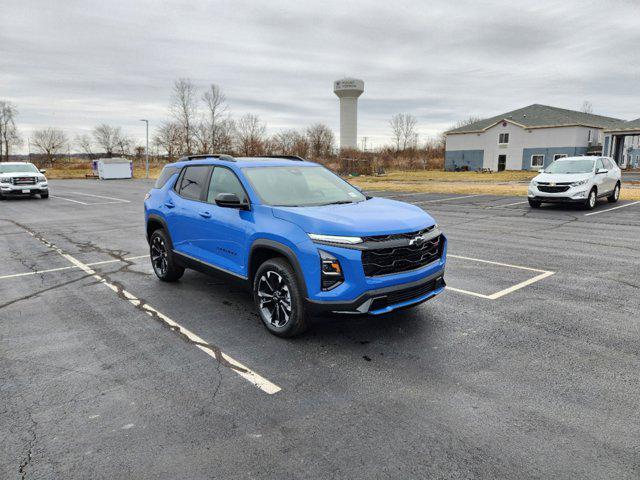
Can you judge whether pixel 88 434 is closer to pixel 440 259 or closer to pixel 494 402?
pixel 494 402

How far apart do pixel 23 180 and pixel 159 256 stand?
19.0m

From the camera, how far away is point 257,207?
4941mm

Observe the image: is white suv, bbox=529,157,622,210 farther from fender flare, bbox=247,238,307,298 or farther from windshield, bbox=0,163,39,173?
windshield, bbox=0,163,39,173

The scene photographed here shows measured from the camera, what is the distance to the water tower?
11186cm

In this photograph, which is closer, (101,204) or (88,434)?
(88,434)

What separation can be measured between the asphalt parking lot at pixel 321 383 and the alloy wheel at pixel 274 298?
0.23 meters

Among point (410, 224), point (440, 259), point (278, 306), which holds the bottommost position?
point (278, 306)

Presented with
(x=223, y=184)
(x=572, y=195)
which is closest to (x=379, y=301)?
(x=223, y=184)

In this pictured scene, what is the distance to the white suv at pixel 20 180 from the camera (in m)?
21.3

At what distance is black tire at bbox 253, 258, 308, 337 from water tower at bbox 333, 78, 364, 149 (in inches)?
4275

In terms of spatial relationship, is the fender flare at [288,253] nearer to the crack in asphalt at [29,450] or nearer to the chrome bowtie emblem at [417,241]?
the chrome bowtie emblem at [417,241]

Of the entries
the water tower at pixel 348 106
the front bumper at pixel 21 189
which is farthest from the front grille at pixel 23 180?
the water tower at pixel 348 106

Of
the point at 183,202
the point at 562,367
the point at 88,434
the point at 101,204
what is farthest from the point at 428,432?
the point at 101,204

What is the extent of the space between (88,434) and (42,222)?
43.9ft
